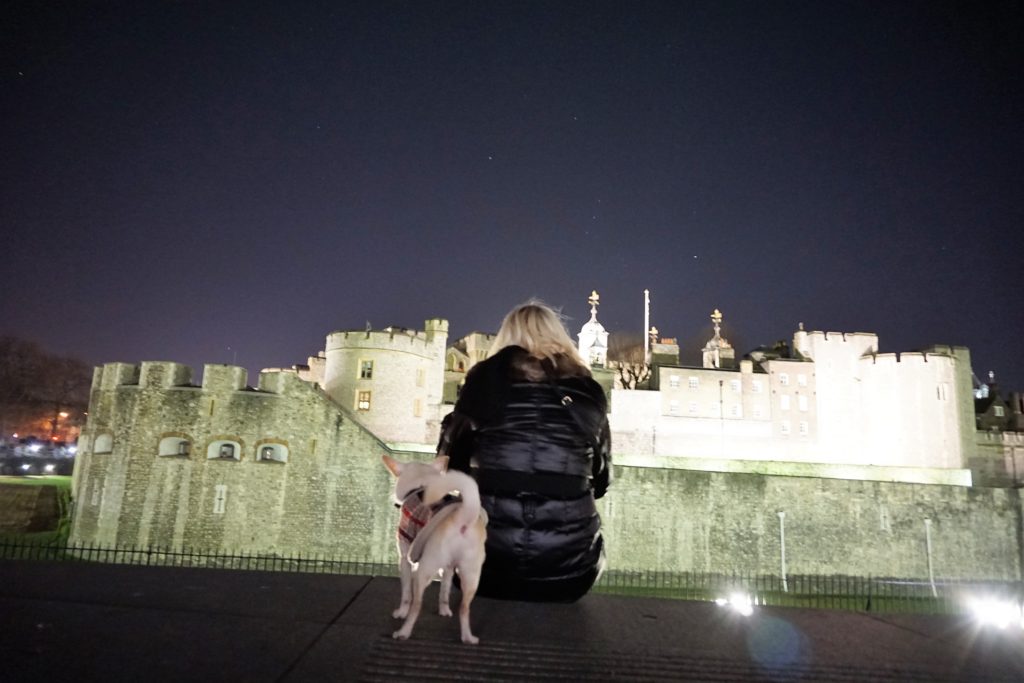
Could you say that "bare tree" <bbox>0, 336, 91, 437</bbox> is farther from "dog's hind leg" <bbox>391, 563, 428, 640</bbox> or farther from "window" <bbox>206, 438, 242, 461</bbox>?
"dog's hind leg" <bbox>391, 563, 428, 640</bbox>

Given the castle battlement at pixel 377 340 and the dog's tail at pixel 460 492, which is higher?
the castle battlement at pixel 377 340

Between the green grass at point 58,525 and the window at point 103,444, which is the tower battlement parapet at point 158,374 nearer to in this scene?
the window at point 103,444

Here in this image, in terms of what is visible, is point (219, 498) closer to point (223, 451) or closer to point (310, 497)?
point (223, 451)

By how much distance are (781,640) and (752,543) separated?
23650 mm

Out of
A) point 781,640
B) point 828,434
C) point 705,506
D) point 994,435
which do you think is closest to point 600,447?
point 781,640

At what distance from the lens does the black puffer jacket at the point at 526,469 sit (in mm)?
4336

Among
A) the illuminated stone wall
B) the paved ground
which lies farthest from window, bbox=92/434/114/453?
the paved ground

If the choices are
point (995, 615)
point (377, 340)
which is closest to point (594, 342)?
point (377, 340)

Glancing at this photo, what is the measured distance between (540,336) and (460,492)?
1.35m

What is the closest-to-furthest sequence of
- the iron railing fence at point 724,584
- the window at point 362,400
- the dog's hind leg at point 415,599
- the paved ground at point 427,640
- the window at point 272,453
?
the paved ground at point 427,640
the dog's hind leg at point 415,599
the iron railing fence at point 724,584
the window at point 272,453
the window at point 362,400

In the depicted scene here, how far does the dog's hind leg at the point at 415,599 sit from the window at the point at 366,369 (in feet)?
105

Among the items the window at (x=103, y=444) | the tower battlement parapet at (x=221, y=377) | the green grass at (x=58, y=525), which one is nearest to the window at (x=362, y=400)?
the tower battlement parapet at (x=221, y=377)

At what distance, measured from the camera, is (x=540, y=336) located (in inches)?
181

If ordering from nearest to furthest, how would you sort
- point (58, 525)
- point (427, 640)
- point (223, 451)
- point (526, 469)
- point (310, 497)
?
point (427, 640), point (526, 469), point (310, 497), point (223, 451), point (58, 525)
